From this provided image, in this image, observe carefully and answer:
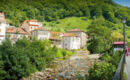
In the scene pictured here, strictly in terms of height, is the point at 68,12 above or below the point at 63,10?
below

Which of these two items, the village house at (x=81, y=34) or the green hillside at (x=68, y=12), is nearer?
the village house at (x=81, y=34)

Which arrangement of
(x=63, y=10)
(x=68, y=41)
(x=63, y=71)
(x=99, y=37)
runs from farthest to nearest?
(x=63, y=10) → (x=68, y=41) → (x=99, y=37) → (x=63, y=71)

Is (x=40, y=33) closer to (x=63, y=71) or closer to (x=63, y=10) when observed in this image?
(x=63, y=71)

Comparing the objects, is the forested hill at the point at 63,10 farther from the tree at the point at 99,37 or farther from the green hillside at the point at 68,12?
the tree at the point at 99,37

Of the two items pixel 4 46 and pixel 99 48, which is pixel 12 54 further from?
pixel 99 48

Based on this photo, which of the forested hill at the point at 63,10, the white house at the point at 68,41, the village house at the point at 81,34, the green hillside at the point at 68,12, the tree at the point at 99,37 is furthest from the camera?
the forested hill at the point at 63,10

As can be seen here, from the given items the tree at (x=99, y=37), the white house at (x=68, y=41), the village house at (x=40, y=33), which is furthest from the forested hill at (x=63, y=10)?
the tree at (x=99, y=37)

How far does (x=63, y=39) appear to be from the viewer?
66.3 metres

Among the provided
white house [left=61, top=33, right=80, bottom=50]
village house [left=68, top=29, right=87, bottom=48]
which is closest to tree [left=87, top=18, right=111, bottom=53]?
white house [left=61, top=33, right=80, bottom=50]

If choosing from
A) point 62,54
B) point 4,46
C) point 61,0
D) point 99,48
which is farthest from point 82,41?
point 61,0

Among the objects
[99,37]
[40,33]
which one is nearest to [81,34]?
[40,33]

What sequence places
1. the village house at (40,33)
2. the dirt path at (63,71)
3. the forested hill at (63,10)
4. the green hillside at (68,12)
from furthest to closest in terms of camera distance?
the forested hill at (63,10)
the green hillside at (68,12)
the village house at (40,33)
the dirt path at (63,71)

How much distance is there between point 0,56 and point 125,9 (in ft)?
392

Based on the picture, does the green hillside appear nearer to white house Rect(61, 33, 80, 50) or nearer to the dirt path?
white house Rect(61, 33, 80, 50)
